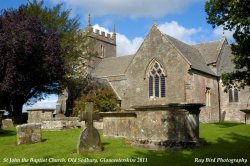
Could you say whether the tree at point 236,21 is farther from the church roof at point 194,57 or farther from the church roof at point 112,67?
the church roof at point 112,67

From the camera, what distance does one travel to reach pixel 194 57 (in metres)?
34.3

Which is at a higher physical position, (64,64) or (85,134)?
(64,64)

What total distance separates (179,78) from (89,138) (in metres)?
19.7

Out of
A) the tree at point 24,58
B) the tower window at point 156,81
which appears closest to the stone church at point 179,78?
the tower window at point 156,81

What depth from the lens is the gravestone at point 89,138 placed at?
12.3 m

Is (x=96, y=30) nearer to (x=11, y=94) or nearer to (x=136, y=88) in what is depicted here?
(x=136, y=88)

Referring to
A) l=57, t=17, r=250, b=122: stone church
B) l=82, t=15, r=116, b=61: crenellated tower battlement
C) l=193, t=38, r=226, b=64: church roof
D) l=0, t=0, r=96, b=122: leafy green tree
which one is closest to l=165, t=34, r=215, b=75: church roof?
l=57, t=17, r=250, b=122: stone church

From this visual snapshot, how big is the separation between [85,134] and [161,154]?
2.98 metres

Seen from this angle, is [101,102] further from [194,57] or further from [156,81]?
[194,57]

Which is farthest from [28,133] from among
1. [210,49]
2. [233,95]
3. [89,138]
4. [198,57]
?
[210,49]

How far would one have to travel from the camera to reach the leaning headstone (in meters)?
15.6

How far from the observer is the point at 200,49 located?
39250 millimetres

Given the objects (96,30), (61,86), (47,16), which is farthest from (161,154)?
(96,30)

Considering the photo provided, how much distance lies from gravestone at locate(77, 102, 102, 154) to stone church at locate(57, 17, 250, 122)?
15629mm
